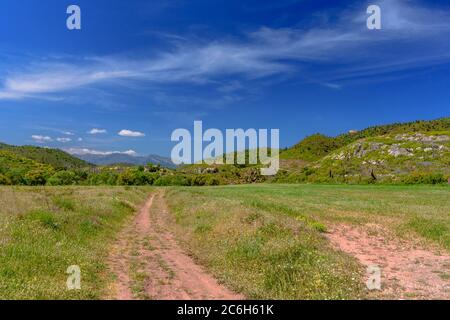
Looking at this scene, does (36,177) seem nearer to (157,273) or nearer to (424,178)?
(424,178)

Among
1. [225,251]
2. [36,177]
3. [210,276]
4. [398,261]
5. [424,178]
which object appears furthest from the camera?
[36,177]

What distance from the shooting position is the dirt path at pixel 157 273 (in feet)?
38.8

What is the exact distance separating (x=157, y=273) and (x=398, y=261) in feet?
33.5

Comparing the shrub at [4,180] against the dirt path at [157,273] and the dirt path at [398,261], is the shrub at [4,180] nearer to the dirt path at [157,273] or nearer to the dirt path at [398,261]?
the dirt path at [157,273]

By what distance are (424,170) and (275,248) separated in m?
95.0

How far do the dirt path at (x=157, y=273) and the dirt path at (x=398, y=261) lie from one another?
549cm

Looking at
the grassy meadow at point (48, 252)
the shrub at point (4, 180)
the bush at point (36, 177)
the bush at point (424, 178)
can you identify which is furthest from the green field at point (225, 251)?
the bush at point (36, 177)

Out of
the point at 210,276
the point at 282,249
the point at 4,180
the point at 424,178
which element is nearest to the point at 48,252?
the point at 210,276

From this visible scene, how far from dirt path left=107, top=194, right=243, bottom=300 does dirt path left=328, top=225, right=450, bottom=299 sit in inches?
216

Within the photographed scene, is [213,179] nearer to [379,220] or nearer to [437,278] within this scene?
[379,220]

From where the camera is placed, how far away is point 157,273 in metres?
14.4

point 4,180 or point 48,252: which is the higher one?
point 4,180

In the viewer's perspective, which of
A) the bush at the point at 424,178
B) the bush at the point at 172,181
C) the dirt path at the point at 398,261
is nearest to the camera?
the dirt path at the point at 398,261
